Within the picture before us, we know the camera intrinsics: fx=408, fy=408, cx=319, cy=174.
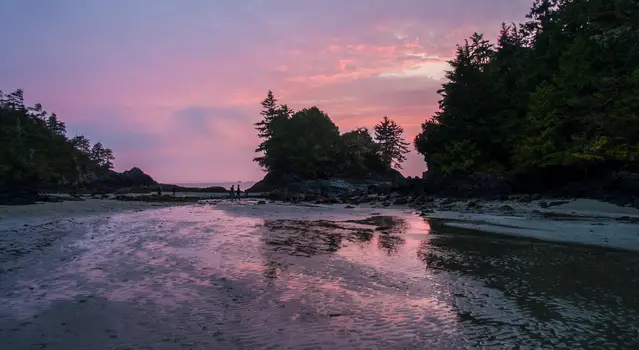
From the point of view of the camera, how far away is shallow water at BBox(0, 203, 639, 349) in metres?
5.23

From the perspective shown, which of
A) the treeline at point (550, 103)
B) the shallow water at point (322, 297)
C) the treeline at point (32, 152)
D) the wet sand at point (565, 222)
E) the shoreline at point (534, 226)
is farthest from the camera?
the treeline at point (32, 152)

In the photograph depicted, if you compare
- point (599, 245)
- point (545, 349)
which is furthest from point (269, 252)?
point (599, 245)

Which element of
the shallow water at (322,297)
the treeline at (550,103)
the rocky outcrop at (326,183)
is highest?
the treeline at (550,103)

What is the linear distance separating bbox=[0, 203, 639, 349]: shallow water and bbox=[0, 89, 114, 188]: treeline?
5072 centimetres

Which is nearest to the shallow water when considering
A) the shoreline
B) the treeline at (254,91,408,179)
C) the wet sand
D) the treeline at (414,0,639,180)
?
the shoreline

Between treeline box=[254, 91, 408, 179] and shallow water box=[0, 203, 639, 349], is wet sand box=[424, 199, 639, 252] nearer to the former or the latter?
shallow water box=[0, 203, 639, 349]

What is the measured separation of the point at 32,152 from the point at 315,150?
43.0 meters

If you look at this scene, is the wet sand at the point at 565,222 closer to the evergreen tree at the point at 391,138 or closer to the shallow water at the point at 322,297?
the shallow water at the point at 322,297

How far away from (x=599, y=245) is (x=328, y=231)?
385 inches

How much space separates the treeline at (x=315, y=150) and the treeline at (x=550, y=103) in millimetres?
29198

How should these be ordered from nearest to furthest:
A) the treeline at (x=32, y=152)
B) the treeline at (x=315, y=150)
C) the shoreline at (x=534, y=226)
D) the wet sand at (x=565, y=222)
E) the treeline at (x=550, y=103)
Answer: the shoreline at (x=534, y=226)
the wet sand at (x=565, y=222)
the treeline at (x=550, y=103)
the treeline at (x=32, y=152)
the treeline at (x=315, y=150)

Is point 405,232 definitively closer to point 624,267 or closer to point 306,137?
point 624,267

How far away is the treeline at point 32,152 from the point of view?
174 ft

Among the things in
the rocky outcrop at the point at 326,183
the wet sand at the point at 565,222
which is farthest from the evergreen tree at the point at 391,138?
the wet sand at the point at 565,222
